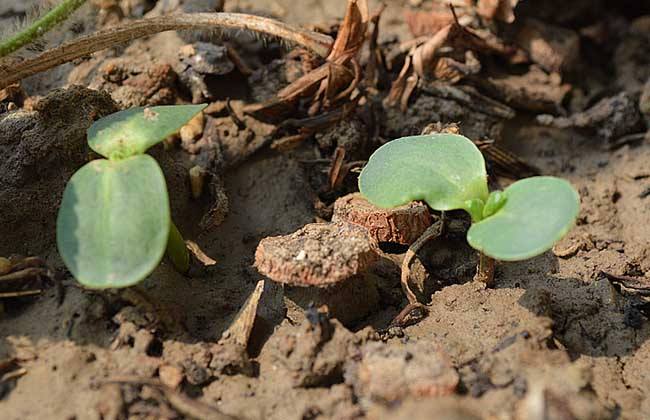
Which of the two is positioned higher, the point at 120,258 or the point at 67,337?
the point at 120,258

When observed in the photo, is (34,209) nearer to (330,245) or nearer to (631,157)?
(330,245)

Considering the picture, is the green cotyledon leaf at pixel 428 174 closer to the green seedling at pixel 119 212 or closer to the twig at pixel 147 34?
the green seedling at pixel 119 212

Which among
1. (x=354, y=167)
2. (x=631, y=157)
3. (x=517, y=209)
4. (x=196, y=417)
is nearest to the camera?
(x=196, y=417)

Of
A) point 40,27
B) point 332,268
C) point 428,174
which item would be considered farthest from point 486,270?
point 40,27

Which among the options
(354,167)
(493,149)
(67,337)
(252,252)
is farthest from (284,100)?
(67,337)

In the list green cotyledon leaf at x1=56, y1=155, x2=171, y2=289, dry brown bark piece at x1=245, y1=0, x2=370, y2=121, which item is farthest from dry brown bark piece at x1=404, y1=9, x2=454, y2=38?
green cotyledon leaf at x1=56, y1=155, x2=171, y2=289

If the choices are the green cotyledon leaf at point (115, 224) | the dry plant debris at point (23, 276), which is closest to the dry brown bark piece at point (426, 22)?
the green cotyledon leaf at point (115, 224)

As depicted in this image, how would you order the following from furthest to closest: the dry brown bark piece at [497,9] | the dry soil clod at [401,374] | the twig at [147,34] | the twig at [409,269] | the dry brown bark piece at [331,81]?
the dry brown bark piece at [497,9] → the dry brown bark piece at [331,81] → the twig at [147,34] → the twig at [409,269] → the dry soil clod at [401,374]

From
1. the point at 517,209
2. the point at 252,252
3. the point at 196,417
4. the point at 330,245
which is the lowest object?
the point at 252,252
